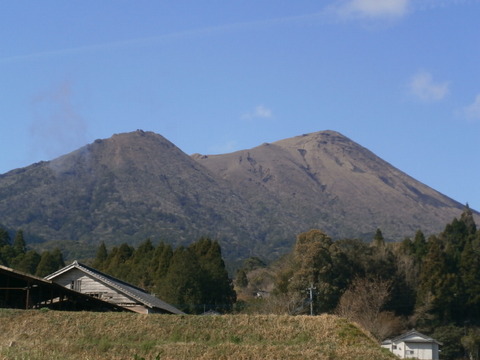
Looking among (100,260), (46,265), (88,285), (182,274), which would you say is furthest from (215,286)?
(88,285)

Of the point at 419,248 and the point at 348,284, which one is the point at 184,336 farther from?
the point at 419,248

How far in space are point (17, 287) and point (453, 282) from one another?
1605 inches

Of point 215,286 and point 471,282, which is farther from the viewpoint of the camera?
point 471,282

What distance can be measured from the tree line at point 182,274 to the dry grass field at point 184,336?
29.0 metres

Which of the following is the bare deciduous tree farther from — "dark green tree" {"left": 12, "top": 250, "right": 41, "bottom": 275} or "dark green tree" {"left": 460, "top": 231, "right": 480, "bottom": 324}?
"dark green tree" {"left": 12, "top": 250, "right": 41, "bottom": 275}

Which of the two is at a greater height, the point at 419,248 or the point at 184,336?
the point at 419,248

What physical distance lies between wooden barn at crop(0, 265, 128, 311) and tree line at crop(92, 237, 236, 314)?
20587 millimetres

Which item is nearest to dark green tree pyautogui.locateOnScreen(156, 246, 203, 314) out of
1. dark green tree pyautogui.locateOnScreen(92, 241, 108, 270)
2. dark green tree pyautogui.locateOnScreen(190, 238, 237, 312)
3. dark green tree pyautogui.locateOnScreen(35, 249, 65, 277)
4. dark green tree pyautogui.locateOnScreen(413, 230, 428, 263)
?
dark green tree pyautogui.locateOnScreen(190, 238, 237, 312)

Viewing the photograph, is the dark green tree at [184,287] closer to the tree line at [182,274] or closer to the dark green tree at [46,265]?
the tree line at [182,274]

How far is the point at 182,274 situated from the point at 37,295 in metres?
24.0

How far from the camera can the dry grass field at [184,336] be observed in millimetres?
22922

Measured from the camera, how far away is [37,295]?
3412 cm

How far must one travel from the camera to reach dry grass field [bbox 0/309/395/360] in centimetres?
2292

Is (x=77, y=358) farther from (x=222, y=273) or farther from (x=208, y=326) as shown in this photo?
(x=222, y=273)
